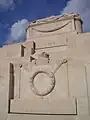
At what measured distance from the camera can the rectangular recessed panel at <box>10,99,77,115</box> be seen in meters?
8.48

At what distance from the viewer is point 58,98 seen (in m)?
8.95

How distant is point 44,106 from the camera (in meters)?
9.01

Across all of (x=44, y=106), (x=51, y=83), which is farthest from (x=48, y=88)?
(x=44, y=106)

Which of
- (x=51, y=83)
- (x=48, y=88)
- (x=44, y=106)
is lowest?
(x=44, y=106)

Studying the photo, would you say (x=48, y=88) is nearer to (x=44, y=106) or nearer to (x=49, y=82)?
(x=49, y=82)

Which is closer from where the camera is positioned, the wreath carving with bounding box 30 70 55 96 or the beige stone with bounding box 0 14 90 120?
the beige stone with bounding box 0 14 90 120

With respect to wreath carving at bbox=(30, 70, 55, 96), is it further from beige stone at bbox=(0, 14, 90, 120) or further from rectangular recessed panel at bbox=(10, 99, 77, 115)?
rectangular recessed panel at bbox=(10, 99, 77, 115)

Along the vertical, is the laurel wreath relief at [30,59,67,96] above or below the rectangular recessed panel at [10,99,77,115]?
above

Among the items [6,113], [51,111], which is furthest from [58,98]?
[6,113]

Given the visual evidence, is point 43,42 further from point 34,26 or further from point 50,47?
point 34,26

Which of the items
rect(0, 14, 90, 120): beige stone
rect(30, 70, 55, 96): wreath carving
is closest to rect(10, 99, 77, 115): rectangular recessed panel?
rect(0, 14, 90, 120): beige stone

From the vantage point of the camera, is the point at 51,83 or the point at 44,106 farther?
the point at 51,83

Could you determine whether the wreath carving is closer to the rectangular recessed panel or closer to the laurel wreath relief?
the laurel wreath relief

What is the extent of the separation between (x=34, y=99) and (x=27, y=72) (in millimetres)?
1650
